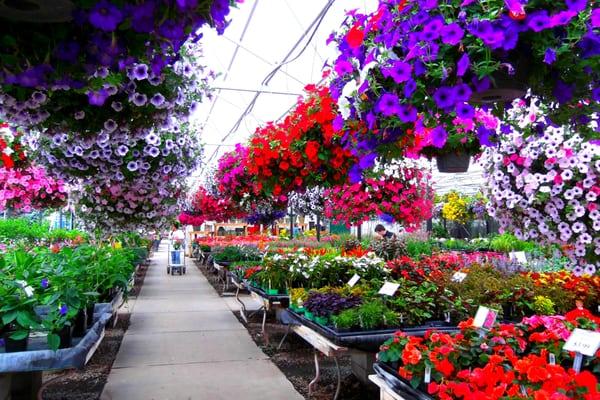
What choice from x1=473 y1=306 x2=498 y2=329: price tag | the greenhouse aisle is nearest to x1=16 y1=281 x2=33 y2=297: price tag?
the greenhouse aisle

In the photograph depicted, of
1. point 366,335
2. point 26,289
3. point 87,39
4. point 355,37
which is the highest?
point 355,37

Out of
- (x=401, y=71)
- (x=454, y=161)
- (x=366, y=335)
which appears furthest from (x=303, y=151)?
(x=401, y=71)

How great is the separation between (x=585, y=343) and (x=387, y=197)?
3221 millimetres

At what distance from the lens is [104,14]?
40.0 inches

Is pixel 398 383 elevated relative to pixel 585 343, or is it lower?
lower

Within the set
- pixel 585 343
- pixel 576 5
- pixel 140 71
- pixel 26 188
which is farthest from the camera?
pixel 26 188

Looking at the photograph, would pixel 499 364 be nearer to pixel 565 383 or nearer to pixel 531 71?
pixel 565 383

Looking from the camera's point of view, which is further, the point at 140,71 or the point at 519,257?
the point at 519,257

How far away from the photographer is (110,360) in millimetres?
4766

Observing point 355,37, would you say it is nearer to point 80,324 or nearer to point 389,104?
point 389,104

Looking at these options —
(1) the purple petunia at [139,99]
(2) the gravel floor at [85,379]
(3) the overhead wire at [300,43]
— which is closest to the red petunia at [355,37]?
(1) the purple petunia at [139,99]

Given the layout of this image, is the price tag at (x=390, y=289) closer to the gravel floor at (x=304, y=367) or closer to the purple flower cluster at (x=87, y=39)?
the gravel floor at (x=304, y=367)

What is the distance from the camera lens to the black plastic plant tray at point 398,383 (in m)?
Result: 2.19

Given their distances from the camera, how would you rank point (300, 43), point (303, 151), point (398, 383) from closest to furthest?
1. point (398, 383)
2. point (303, 151)
3. point (300, 43)
